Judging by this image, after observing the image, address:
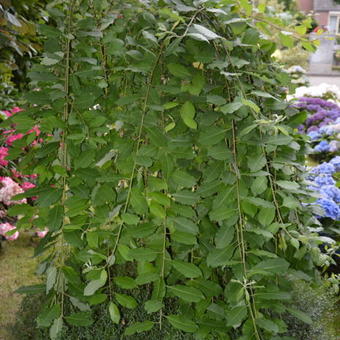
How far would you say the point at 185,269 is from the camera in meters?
1.02

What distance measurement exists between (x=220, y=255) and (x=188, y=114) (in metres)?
0.31

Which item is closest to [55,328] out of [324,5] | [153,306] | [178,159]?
[153,306]

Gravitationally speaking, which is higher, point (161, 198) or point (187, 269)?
point (161, 198)

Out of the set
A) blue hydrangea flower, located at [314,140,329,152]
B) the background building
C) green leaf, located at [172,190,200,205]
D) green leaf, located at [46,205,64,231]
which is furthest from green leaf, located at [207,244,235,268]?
the background building

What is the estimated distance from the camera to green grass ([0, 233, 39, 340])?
183 centimetres

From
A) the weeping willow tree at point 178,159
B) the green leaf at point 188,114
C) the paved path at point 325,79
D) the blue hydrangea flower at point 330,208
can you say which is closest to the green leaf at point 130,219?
the weeping willow tree at point 178,159

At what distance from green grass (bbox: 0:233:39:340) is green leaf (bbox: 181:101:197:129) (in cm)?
94

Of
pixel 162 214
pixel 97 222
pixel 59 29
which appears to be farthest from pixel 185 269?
pixel 59 29

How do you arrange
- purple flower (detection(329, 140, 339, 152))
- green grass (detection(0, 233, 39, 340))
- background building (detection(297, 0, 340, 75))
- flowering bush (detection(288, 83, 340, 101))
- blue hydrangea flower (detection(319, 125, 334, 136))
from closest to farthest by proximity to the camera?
1. green grass (detection(0, 233, 39, 340))
2. purple flower (detection(329, 140, 339, 152))
3. blue hydrangea flower (detection(319, 125, 334, 136))
4. flowering bush (detection(288, 83, 340, 101))
5. background building (detection(297, 0, 340, 75))

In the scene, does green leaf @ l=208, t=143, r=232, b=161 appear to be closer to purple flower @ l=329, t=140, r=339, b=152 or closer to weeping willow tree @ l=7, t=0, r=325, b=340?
weeping willow tree @ l=7, t=0, r=325, b=340

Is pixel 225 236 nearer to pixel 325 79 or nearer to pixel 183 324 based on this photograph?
pixel 183 324

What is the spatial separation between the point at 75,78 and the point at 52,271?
18.7 inches

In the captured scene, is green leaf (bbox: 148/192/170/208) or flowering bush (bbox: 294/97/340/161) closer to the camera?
green leaf (bbox: 148/192/170/208)

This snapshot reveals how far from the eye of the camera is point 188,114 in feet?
3.32
